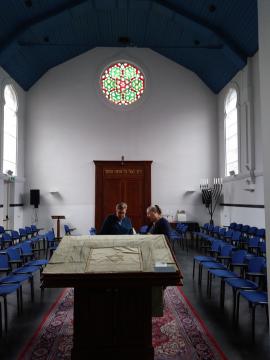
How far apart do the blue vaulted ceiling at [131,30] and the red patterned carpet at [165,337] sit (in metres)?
7.93

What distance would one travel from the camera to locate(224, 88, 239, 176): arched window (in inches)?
460

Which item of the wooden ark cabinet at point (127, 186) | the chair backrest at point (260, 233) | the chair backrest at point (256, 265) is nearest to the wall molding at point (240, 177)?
the chair backrest at point (260, 233)

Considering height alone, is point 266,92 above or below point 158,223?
above

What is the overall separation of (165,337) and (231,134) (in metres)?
9.74

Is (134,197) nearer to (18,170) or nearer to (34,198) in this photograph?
(34,198)

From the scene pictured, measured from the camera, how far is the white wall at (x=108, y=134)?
12859 millimetres

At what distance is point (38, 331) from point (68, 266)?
6.05ft

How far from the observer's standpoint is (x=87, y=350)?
2.92 meters

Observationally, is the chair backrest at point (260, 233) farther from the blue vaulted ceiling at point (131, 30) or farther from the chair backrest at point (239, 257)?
the blue vaulted ceiling at point (131, 30)

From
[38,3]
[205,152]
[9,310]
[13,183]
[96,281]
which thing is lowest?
[9,310]

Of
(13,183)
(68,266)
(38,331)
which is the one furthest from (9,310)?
(13,183)

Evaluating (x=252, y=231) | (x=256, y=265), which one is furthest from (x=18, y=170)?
(x=256, y=265)

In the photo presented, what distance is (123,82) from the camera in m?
13.3

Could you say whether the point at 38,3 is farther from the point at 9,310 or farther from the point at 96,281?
the point at 96,281
